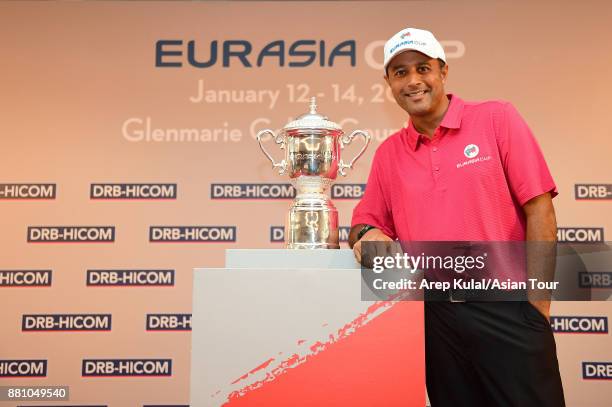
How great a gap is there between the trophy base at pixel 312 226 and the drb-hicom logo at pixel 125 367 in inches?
73.6

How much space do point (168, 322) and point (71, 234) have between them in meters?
0.76

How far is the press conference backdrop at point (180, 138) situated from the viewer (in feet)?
10.2

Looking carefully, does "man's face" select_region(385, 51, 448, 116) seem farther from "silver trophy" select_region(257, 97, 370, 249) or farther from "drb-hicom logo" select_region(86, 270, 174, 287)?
"drb-hicom logo" select_region(86, 270, 174, 287)

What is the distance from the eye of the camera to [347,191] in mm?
3225

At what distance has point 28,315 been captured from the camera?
3113 millimetres

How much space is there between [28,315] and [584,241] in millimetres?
3162

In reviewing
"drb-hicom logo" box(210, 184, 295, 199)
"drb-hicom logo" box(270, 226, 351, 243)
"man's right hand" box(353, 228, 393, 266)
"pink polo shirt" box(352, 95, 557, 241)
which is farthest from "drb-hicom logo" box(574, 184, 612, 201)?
"man's right hand" box(353, 228, 393, 266)

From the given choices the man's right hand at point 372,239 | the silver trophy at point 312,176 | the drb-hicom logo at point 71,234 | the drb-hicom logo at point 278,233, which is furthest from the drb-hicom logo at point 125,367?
the man's right hand at point 372,239

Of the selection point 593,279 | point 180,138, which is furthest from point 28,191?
point 593,279

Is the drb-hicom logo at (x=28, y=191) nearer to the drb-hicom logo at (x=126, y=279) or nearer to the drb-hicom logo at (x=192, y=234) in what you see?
the drb-hicom logo at (x=126, y=279)

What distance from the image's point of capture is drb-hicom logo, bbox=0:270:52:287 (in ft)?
10.3

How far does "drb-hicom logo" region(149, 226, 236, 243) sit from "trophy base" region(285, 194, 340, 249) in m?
1.66

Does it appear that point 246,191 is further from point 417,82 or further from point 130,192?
point 417,82

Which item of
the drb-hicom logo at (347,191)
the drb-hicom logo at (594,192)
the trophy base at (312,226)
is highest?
the drb-hicom logo at (347,191)
